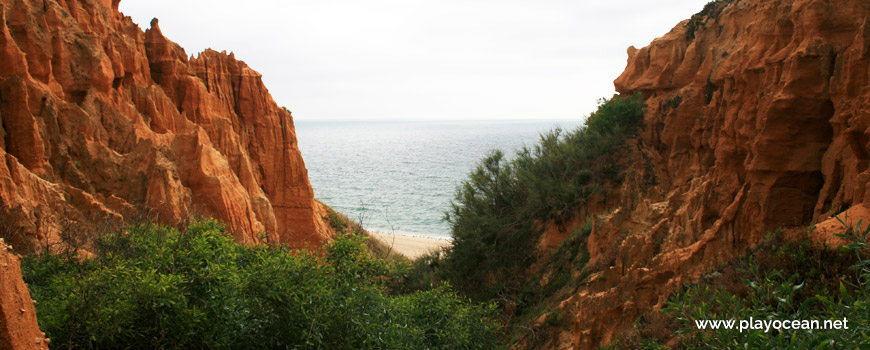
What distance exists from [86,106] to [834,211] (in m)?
→ 21.4

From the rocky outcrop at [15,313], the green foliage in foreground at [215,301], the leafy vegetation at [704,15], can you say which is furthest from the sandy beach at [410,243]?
the rocky outcrop at [15,313]

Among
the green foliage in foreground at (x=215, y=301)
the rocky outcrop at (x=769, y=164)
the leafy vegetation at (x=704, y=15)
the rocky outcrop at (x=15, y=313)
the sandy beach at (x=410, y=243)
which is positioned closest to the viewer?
the rocky outcrop at (x=15, y=313)

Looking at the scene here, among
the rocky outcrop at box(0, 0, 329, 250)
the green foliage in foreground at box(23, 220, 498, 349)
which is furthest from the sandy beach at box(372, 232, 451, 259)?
the green foliage in foreground at box(23, 220, 498, 349)

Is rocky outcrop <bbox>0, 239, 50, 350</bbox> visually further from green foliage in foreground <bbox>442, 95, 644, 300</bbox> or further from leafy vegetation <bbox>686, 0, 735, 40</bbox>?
leafy vegetation <bbox>686, 0, 735, 40</bbox>

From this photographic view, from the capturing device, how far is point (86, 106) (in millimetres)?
18266

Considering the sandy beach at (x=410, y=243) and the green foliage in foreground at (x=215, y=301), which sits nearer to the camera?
the green foliage in foreground at (x=215, y=301)

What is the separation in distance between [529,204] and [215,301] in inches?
647

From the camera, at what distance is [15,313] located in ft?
17.0

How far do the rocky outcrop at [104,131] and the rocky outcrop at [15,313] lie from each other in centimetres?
538

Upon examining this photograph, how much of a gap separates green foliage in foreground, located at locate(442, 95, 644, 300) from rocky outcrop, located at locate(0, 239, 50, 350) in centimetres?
1456

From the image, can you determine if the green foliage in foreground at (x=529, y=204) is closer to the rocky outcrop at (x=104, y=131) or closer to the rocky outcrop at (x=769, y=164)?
the rocky outcrop at (x=769, y=164)

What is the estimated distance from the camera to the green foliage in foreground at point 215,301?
6375mm

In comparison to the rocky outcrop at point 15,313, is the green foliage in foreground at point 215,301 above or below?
below

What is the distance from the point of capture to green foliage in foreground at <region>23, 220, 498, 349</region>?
6375 mm
